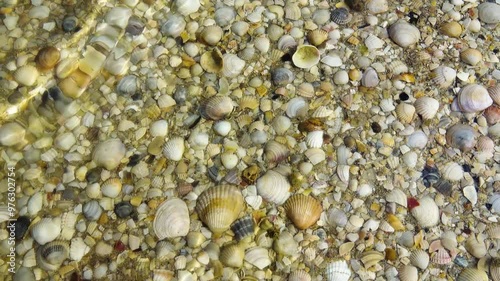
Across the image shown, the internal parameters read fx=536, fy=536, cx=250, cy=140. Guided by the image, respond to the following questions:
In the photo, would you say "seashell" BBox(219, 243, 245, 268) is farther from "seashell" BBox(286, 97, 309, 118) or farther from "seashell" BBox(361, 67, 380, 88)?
"seashell" BBox(361, 67, 380, 88)

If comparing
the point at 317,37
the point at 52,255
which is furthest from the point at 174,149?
the point at 317,37

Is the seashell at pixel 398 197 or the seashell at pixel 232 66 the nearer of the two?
the seashell at pixel 398 197

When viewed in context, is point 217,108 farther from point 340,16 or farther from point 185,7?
point 340,16

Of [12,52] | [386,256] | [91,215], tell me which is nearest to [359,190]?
[386,256]

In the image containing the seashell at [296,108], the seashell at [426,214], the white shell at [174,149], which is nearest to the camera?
the seashell at [426,214]

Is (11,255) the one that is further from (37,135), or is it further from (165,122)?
(165,122)

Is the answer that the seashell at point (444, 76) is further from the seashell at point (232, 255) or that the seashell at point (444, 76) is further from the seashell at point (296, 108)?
the seashell at point (232, 255)

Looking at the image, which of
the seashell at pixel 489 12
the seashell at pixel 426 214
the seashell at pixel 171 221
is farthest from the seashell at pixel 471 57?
the seashell at pixel 171 221
